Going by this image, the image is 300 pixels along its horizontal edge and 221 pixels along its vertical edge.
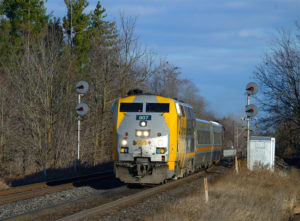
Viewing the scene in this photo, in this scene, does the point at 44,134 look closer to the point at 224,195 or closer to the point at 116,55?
the point at 116,55

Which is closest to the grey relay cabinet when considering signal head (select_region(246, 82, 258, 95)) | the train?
signal head (select_region(246, 82, 258, 95))

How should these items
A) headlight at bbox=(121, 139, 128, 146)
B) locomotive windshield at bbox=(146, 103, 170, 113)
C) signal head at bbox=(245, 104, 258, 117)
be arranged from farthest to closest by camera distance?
signal head at bbox=(245, 104, 258, 117) → locomotive windshield at bbox=(146, 103, 170, 113) → headlight at bbox=(121, 139, 128, 146)

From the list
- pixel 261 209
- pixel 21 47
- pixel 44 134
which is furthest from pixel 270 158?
pixel 21 47

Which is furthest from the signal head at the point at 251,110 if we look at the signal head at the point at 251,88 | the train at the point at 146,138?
the train at the point at 146,138

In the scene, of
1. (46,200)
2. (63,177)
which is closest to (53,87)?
(63,177)

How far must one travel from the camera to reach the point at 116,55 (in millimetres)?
32281

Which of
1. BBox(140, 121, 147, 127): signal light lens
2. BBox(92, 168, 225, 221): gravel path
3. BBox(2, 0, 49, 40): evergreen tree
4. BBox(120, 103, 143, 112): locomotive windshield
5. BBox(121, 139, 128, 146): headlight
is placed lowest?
BBox(92, 168, 225, 221): gravel path

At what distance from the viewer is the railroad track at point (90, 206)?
10.1m

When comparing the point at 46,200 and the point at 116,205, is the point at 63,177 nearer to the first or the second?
the point at 46,200

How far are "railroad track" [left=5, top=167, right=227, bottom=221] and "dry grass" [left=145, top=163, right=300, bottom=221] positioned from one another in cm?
152

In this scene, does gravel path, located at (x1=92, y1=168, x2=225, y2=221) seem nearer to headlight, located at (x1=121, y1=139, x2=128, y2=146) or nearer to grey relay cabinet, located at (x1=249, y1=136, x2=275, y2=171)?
headlight, located at (x1=121, y1=139, x2=128, y2=146)

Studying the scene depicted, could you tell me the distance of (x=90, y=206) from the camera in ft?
38.7

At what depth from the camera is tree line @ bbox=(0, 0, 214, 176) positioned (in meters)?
24.6

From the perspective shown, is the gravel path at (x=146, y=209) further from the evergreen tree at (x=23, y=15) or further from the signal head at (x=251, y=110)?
the evergreen tree at (x=23, y=15)
